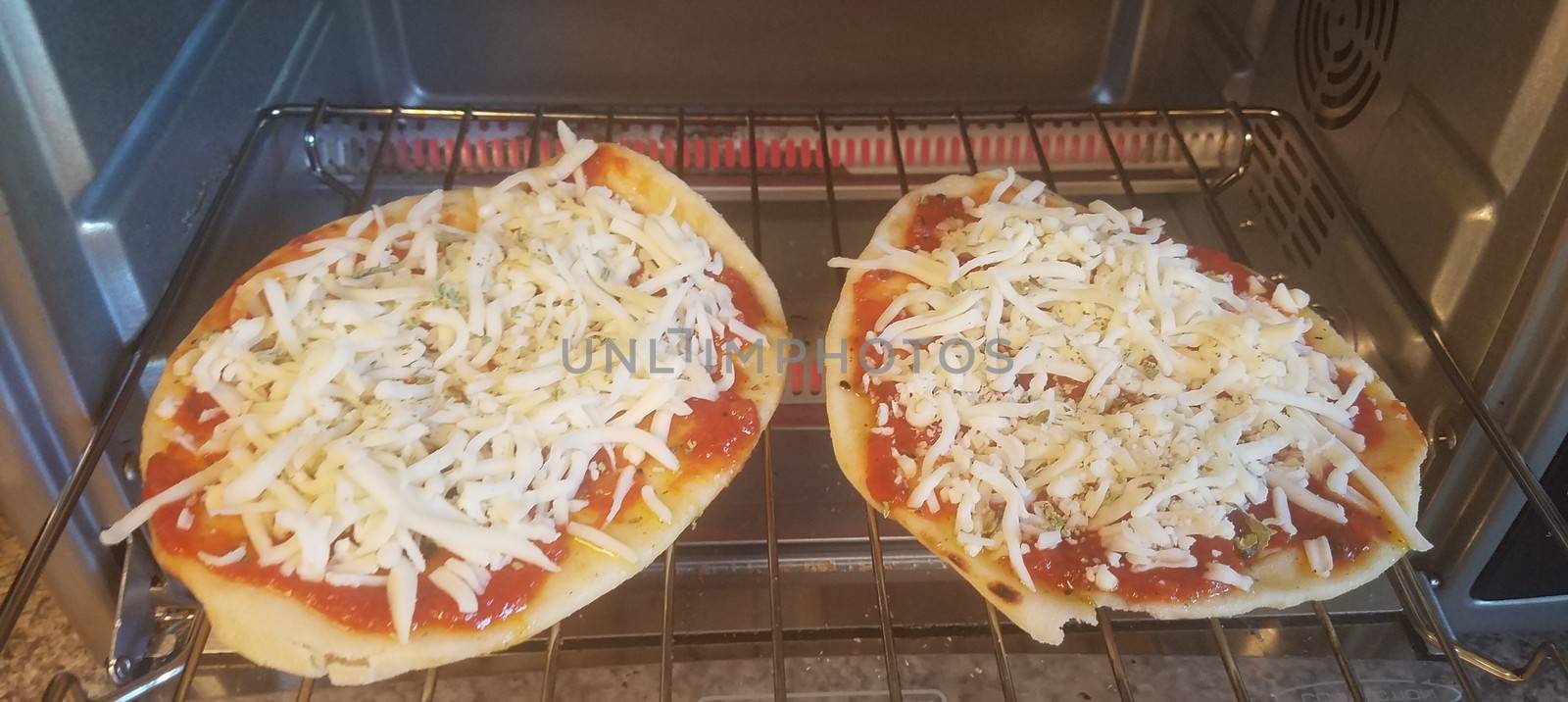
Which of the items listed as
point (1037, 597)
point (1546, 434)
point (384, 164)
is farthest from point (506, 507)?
point (1546, 434)

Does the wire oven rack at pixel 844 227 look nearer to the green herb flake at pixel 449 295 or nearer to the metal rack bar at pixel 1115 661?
the metal rack bar at pixel 1115 661

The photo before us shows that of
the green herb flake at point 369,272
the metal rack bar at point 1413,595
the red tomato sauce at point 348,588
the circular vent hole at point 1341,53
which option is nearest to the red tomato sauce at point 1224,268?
the circular vent hole at point 1341,53

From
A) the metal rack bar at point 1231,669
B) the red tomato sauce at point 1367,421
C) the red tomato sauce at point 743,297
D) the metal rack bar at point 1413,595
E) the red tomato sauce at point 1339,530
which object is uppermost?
the red tomato sauce at point 743,297

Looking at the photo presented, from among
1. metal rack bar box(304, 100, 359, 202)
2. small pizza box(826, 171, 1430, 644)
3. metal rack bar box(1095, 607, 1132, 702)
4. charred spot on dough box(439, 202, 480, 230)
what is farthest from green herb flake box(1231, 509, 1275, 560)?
metal rack bar box(304, 100, 359, 202)

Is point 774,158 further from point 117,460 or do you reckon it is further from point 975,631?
point 117,460

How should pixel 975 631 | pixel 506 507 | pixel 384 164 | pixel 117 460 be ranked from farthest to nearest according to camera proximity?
pixel 384 164, pixel 975 631, pixel 117 460, pixel 506 507

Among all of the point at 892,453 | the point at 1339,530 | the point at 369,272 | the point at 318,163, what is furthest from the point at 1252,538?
the point at 318,163

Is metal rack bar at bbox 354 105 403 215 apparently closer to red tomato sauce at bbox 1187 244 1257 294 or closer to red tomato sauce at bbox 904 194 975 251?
red tomato sauce at bbox 904 194 975 251
